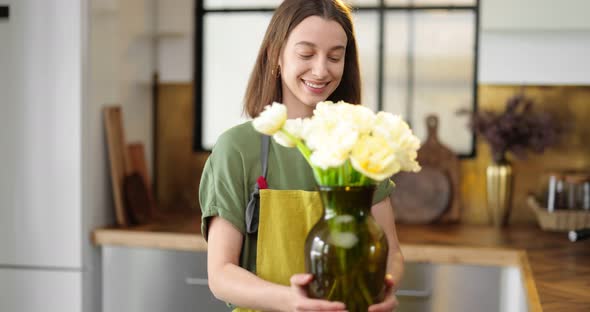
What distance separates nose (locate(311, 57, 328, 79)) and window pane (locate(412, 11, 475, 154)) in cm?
184

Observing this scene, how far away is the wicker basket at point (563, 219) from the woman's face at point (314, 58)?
1.70m

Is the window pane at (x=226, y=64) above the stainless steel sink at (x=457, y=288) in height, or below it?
above

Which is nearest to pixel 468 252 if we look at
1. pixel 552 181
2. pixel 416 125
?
pixel 552 181

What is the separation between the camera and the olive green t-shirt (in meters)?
1.41

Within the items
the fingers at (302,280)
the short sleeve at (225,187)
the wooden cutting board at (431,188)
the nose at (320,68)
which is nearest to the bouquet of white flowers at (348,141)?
the fingers at (302,280)

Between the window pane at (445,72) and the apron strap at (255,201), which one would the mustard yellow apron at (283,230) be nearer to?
the apron strap at (255,201)

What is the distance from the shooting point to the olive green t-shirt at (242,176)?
1414mm

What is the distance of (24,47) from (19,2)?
0.51ft

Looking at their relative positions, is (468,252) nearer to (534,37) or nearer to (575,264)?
(575,264)

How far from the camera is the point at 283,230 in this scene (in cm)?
144

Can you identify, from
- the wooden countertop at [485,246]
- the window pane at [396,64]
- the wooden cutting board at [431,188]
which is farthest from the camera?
the window pane at [396,64]

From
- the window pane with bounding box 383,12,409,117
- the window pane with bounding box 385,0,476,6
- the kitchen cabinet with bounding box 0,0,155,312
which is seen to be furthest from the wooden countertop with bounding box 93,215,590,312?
the window pane with bounding box 385,0,476,6

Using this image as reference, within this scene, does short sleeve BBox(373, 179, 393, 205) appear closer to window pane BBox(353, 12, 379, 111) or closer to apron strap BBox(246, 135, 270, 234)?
apron strap BBox(246, 135, 270, 234)

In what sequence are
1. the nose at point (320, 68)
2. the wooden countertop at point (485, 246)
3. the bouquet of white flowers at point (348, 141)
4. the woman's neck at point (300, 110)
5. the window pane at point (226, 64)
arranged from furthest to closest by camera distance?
1. the window pane at point (226, 64)
2. the wooden countertop at point (485, 246)
3. the woman's neck at point (300, 110)
4. the nose at point (320, 68)
5. the bouquet of white flowers at point (348, 141)
